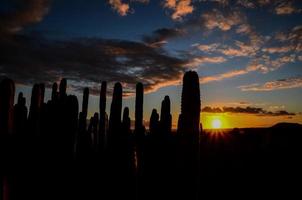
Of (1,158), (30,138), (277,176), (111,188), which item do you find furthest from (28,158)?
(277,176)

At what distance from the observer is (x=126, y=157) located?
813 cm

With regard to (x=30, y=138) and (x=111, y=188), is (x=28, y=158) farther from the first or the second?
(x=111, y=188)

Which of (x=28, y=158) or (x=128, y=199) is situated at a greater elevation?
(x=28, y=158)

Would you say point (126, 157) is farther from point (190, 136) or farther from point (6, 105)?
point (6, 105)

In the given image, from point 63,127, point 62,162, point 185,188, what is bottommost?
point 185,188

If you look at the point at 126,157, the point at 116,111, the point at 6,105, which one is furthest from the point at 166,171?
the point at 6,105

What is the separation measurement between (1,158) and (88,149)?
6.89 meters

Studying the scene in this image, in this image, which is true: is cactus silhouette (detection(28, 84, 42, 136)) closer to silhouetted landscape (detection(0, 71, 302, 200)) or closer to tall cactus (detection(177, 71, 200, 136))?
silhouetted landscape (detection(0, 71, 302, 200))

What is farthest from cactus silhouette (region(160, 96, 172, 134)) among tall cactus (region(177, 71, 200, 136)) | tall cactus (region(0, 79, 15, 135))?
tall cactus (region(0, 79, 15, 135))

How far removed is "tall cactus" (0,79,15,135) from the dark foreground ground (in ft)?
2.34

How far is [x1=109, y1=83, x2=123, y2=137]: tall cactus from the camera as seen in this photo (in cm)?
1106

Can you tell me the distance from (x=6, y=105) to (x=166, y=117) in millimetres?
7470

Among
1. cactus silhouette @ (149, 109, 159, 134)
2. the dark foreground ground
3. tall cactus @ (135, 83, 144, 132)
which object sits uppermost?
tall cactus @ (135, 83, 144, 132)

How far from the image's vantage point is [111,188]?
324 inches
